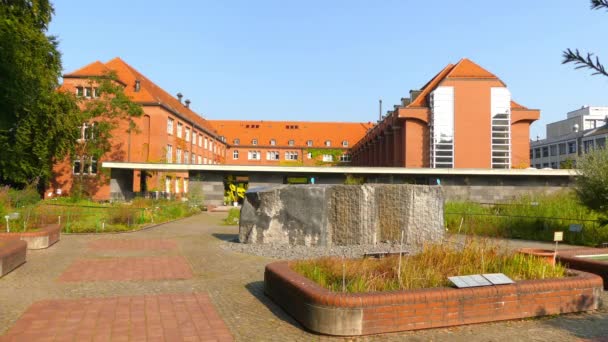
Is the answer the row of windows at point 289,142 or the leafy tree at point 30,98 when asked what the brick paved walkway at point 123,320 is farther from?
the row of windows at point 289,142

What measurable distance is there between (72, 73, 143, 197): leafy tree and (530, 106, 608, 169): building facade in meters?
74.8

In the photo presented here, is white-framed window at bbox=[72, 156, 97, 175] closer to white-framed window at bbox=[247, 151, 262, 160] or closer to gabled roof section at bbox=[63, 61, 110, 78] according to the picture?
gabled roof section at bbox=[63, 61, 110, 78]

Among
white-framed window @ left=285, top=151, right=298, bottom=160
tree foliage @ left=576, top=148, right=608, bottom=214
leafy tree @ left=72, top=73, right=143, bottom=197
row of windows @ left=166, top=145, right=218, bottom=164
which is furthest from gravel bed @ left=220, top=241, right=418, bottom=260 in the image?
white-framed window @ left=285, top=151, right=298, bottom=160

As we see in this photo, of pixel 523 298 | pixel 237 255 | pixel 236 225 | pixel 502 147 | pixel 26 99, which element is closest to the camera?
pixel 523 298

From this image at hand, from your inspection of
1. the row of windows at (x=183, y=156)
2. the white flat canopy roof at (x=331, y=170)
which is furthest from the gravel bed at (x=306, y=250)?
the row of windows at (x=183, y=156)

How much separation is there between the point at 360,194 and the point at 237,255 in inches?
144

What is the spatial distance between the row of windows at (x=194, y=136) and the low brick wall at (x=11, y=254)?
43.8 metres

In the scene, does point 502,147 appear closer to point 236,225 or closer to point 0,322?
point 236,225

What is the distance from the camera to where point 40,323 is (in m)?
5.81

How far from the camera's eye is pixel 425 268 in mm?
7004

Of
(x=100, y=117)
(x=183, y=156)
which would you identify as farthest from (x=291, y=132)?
(x=100, y=117)

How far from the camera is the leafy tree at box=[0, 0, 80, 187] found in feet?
84.5

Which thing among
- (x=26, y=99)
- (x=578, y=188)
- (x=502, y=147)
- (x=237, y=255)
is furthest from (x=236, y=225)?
(x=502, y=147)

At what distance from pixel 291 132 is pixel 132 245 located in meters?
77.8
